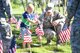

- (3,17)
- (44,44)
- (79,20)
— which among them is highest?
(79,20)

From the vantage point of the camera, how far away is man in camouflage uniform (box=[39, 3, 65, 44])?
406 inches

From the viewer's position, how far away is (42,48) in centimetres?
1079

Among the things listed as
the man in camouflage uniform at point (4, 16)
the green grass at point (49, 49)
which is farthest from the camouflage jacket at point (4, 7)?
the green grass at point (49, 49)

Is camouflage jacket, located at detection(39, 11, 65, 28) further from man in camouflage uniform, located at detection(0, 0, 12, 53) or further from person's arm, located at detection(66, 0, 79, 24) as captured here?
person's arm, located at detection(66, 0, 79, 24)

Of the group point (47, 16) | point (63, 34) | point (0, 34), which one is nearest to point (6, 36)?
point (0, 34)

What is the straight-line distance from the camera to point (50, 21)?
34.4ft

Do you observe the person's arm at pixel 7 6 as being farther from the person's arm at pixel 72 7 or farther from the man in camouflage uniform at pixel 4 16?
the person's arm at pixel 72 7

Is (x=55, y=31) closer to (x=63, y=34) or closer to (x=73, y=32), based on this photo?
(x=63, y=34)

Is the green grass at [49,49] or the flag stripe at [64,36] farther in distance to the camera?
the flag stripe at [64,36]

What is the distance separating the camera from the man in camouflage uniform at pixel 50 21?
10320 mm

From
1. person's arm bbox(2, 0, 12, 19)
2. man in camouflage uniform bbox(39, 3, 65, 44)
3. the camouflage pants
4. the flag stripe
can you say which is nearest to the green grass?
the flag stripe

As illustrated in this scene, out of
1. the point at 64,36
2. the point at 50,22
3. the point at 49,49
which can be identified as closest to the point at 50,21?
the point at 50,22

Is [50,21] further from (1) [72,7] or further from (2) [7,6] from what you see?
(1) [72,7]

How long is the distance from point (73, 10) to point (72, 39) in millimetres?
376
